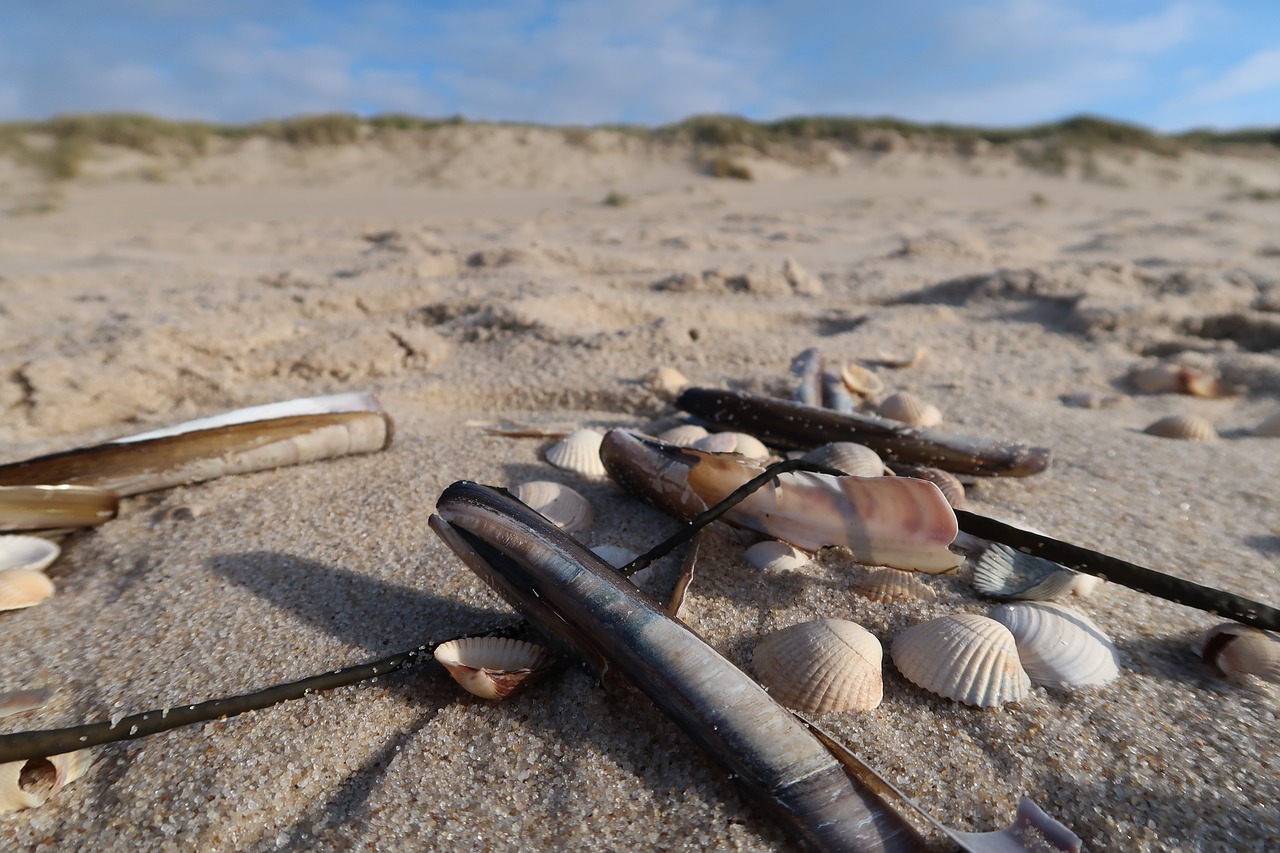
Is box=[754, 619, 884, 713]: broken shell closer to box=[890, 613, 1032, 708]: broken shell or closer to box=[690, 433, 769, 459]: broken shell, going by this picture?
box=[890, 613, 1032, 708]: broken shell

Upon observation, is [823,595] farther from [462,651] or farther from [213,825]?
[213,825]

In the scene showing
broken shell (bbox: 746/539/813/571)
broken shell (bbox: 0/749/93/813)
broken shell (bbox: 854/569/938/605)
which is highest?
broken shell (bbox: 746/539/813/571)

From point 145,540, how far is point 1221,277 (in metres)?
5.20

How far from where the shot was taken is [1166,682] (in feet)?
3.71

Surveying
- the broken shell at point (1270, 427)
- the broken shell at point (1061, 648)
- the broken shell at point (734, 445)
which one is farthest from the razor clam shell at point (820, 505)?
the broken shell at point (1270, 427)

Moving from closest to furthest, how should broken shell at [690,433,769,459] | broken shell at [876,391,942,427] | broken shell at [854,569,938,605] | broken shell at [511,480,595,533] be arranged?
broken shell at [854,569,938,605] < broken shell at [511,480,595,533] < broken shell at [690,433,769,459] < broken shell at [876,391,942,427]

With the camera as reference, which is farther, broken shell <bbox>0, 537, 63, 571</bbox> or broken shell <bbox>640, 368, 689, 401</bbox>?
broken shell <bbox>640, 368, 689, 401</bbox>

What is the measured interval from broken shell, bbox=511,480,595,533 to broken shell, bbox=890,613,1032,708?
75 cm

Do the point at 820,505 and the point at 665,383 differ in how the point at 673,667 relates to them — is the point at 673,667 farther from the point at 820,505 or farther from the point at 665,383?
the point at 665,383

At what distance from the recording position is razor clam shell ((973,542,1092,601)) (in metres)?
1.31

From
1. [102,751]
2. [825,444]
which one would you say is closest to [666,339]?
[825,444]

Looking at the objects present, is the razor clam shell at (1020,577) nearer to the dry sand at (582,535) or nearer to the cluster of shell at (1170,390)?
the dry sand at (582,535)

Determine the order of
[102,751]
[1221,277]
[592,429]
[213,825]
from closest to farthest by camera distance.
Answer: [213,825]
[102,751]
[592,429]
[1221,277]

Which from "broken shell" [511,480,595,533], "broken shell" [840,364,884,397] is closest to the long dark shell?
"broken shell" [511,480,595,533]
